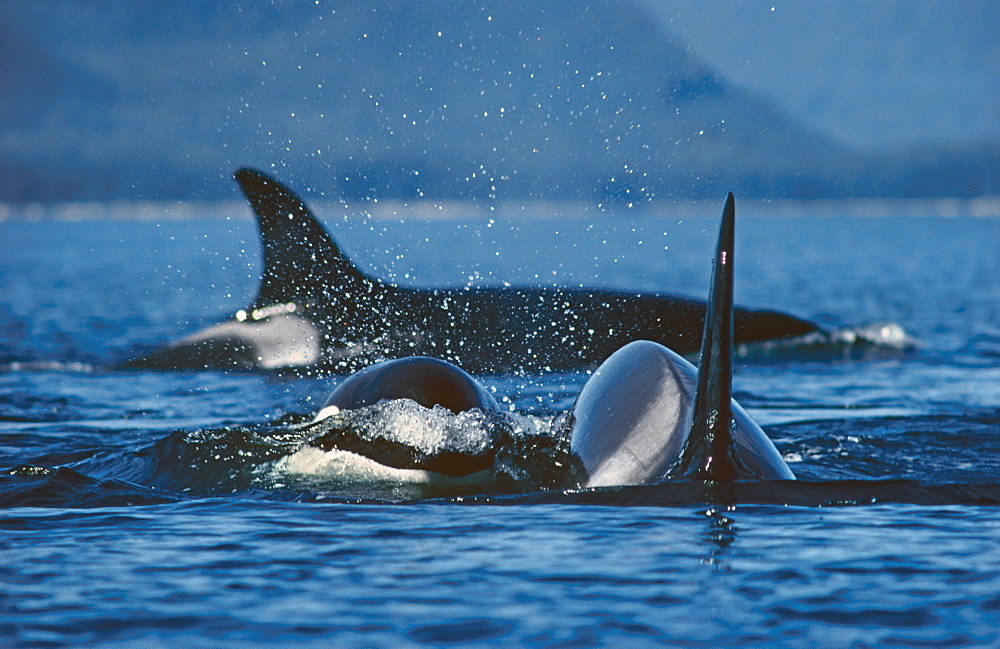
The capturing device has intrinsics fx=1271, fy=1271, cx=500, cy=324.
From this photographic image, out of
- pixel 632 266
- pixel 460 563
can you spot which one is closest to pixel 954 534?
pixel 460 563

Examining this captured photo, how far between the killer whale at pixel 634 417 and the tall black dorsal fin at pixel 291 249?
565 cm

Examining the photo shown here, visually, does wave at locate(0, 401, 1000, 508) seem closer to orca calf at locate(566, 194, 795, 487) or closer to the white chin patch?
the white chin patch

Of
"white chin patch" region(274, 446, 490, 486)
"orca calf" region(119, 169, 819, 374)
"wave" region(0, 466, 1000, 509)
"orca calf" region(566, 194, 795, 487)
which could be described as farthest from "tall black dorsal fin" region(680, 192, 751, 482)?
"orca calf" region(119, 169, 819, 374)

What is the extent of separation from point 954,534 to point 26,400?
9.12 metres

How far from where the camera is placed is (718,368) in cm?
659

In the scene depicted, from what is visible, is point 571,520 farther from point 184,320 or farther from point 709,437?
point 184,320

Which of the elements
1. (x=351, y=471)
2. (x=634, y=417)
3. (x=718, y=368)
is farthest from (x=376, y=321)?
(x=718, y=368)

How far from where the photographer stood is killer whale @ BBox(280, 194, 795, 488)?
6.62 meters

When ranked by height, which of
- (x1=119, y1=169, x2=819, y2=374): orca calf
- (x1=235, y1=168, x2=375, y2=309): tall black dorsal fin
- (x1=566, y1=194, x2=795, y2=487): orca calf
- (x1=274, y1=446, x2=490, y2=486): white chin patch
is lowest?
(x1=274, y1=446, x2=490, y2=486): white chin patch

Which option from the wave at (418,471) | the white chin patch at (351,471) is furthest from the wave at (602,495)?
the white chin patch at (351,471)

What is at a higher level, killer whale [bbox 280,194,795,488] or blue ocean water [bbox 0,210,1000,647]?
killer whale [bbox 280,194,795,488]

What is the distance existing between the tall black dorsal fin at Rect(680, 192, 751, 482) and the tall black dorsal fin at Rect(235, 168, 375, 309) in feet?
27.6

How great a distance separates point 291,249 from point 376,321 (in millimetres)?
1292

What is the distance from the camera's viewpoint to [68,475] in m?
8.07
